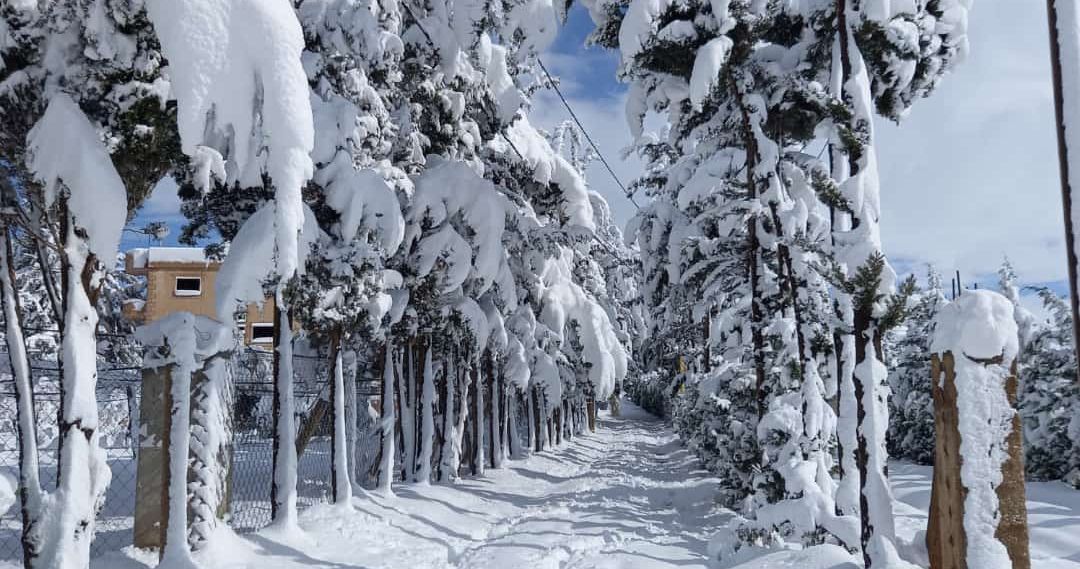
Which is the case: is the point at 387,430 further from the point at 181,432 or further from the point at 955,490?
the point at 955,490

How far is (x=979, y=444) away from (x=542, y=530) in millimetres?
8657

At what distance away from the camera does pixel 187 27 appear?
2736 mm

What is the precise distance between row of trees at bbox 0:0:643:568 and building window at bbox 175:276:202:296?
2337 cm

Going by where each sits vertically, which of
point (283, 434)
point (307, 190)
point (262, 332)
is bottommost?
point (283, 434)

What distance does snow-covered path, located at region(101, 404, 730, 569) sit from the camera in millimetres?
8961

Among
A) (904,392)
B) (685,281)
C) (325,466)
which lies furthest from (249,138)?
(904,392)

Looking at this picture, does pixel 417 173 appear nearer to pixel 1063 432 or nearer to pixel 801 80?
pixel 801 80

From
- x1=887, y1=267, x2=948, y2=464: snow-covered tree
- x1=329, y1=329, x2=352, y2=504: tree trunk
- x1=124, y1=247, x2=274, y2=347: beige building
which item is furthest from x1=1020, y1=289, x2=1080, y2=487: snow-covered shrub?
x1=124, y1=247, x2=274, y2=347: beige building

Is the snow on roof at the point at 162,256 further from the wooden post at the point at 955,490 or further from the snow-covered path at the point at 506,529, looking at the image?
the wooden post at the point at 955,490

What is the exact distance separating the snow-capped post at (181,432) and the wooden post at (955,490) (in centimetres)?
642

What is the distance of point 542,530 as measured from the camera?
469 inches

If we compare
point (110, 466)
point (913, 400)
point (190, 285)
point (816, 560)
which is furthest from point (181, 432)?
point (190, 285)

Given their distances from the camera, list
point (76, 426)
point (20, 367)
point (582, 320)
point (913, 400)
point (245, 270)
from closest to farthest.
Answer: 1. point (76, 426)
2. point (20, 367)
3. point (245, 270)
4. point (582, 320)
5. point (913, 400)

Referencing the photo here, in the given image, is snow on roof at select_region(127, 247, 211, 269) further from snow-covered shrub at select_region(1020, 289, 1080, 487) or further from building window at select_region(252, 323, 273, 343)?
snow-covered shrub at select_region(1020, 289, 1080, 487)
